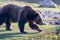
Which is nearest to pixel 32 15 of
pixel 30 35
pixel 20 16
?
pixel 20 16

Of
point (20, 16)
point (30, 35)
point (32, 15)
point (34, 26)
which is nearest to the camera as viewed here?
point (30, 35)

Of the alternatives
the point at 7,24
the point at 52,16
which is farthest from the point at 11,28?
the point at 52,16

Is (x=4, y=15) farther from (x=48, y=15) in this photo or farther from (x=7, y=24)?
(x=48, y=15)

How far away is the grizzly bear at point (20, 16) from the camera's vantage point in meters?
11.3

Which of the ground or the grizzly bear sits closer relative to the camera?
the ground

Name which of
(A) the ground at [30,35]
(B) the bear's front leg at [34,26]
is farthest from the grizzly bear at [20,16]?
(A) the ground at [30,35]

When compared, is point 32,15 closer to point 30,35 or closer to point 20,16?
point 20,16

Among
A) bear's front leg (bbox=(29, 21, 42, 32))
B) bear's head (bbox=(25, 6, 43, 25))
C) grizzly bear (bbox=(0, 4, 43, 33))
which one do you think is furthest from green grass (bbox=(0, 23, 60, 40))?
bear's head (bbox=(25, 6, 43, 25))

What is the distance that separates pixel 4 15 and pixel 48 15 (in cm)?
525

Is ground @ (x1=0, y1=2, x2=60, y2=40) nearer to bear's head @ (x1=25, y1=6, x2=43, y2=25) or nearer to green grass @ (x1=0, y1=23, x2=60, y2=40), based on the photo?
green grass @ (x1=0, y1=23, x2=60, y2=40)

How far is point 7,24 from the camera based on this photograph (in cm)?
1216

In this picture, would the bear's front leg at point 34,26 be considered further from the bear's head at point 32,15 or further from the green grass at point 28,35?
the bear's head at point 32,15

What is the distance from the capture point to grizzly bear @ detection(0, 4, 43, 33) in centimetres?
1134

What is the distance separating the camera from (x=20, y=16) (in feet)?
37.1
